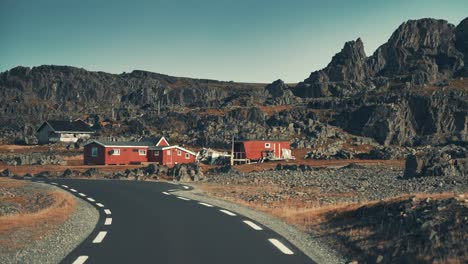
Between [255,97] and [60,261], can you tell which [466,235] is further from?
[255,97]

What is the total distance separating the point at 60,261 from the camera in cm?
1043

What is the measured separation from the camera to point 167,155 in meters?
80.4

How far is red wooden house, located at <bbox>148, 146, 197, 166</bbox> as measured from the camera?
262ft

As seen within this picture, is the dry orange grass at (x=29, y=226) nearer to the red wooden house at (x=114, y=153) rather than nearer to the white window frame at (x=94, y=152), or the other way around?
the red wooden house at (x=114, y=153)

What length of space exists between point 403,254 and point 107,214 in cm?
1321

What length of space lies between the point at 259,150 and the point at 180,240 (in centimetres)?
7626

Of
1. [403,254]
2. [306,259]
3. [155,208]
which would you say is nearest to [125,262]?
[306,259]

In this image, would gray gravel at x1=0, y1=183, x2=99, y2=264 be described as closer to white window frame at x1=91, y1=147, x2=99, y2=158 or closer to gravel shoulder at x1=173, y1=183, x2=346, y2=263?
gravel shoulder at x1=173, y1=183, x2=346, y2=263

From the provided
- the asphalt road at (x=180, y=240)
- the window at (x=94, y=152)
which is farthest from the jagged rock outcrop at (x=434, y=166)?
the window at (x=94, y=152)

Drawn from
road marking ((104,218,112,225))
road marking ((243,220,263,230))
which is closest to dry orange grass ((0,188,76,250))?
road marking ((104,218,112,225))

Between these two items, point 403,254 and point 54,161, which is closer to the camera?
point 403,254

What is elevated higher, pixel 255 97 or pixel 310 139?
pixel 255 97

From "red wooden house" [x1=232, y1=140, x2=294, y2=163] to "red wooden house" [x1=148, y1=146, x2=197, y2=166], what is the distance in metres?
9.70

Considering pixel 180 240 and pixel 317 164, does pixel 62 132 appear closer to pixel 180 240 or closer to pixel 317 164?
pixel 317 164
